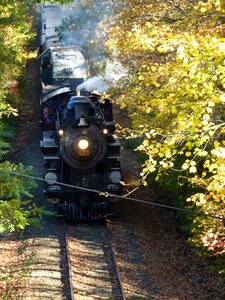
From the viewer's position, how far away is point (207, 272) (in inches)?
549

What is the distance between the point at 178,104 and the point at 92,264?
4.36m

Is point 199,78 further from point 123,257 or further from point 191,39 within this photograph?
point 123,257

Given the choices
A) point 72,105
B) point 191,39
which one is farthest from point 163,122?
point 191,39

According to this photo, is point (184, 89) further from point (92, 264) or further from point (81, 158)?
point (81, 158)

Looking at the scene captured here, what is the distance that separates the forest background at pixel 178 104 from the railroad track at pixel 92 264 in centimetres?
141

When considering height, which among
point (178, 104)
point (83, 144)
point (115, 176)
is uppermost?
point (178, 104)

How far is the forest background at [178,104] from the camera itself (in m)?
9.05

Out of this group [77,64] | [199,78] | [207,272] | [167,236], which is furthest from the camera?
[77,64]

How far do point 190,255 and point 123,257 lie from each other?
188 centimetres

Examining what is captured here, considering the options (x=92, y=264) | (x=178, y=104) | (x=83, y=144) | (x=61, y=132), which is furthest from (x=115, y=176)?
(x=178, y=104)

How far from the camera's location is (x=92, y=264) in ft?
45.2

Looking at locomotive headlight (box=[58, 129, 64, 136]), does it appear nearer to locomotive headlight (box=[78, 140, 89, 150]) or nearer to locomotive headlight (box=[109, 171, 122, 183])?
locomotive headlight (box=[78, 140, 89, 150])

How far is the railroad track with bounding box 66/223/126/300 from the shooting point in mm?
12284

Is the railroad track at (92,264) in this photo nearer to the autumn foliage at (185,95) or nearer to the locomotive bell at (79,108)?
the autumn foliage at (185,95)
